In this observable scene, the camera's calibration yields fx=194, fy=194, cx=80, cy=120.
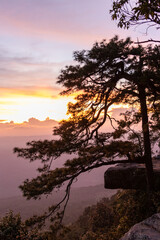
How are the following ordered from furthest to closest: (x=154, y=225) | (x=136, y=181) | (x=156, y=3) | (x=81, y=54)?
(x=136, y=181) → (x=81, y=54) → (x=154, y=225) → (x=156, y=3)

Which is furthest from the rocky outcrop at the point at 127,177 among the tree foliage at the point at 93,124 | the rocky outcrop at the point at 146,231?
the rocky outcrop at the point at 146,231

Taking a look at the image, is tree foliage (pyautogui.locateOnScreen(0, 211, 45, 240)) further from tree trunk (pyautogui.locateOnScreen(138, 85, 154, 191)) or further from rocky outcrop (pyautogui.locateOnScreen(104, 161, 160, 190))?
tree trunk (pyautogui.locateOnScreen(138, 85, 154, 191))

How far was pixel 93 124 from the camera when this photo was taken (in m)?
10.4

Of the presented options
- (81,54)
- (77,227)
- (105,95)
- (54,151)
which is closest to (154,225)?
(54,151)

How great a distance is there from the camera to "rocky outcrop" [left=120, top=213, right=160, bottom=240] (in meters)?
5.79

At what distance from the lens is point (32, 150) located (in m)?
9.55

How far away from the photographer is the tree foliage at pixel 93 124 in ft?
28.1

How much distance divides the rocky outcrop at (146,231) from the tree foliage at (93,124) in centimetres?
274

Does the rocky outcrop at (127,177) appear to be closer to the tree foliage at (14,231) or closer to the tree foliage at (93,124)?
the tree foliage at (93,124)

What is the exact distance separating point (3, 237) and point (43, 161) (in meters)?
5.61

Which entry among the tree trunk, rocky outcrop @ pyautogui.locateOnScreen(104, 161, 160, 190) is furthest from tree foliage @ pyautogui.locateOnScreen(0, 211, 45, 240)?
the tree trunk

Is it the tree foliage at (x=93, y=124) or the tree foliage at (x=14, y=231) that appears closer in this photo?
the tree foliage at (x=93, y=124)

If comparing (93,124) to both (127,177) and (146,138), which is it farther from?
(127,177)

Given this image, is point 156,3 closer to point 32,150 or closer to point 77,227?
point 32,150
